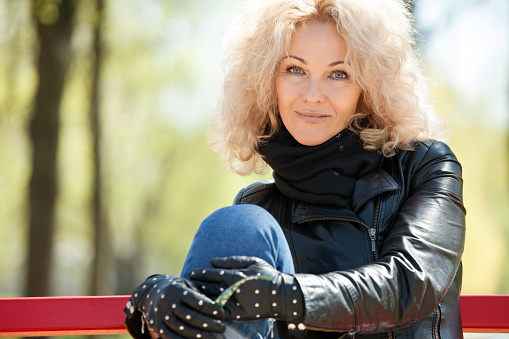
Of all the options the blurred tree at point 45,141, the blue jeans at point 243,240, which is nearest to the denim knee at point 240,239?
the blue jeans at point 243,240

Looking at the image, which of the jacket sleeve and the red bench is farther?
the red bench

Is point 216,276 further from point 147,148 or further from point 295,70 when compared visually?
point 147,148

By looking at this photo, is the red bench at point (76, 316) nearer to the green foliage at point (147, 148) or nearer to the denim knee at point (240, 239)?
the denim knee at point (240, 239)

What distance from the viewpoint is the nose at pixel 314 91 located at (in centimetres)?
204

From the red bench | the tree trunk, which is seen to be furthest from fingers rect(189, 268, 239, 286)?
the tree trunk

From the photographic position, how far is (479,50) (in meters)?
7.00

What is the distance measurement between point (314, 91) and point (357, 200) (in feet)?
1.21

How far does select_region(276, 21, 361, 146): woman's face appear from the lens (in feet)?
6.73

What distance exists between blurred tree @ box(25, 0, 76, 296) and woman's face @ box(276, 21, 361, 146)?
5.13 m

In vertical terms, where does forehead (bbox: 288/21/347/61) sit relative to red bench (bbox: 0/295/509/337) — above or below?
above

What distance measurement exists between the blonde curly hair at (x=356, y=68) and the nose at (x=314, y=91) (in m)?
0.11

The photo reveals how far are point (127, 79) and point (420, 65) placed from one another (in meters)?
8.54

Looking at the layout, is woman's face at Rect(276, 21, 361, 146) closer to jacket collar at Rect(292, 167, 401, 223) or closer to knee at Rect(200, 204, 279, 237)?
jacket collar at Rect(292, 167, 401, 223)

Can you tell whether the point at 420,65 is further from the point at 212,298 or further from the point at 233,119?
the point at 212,298
